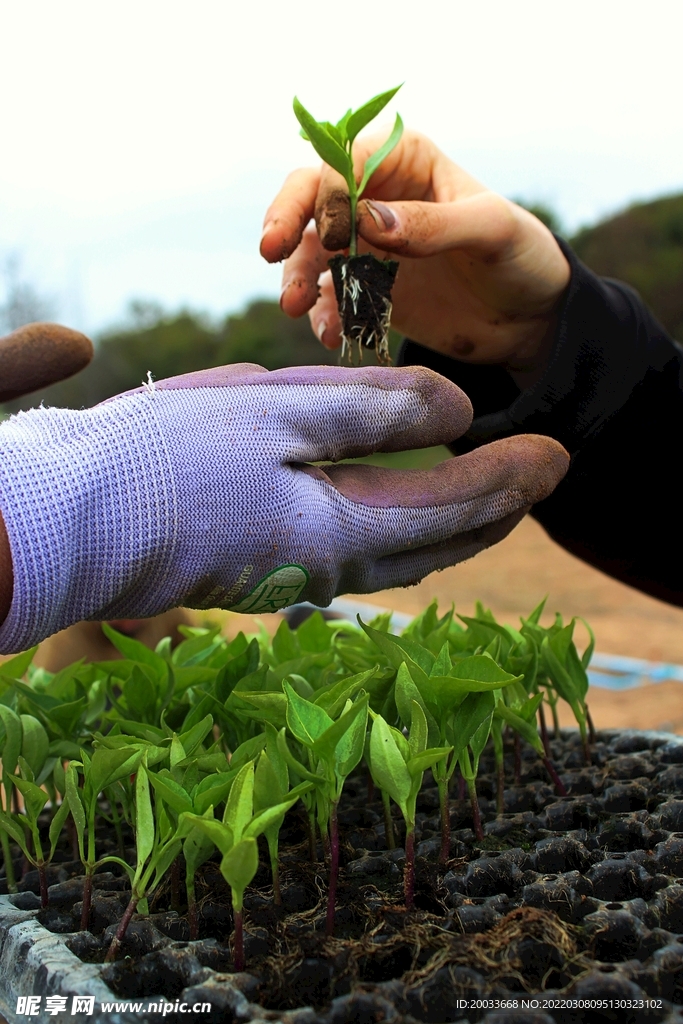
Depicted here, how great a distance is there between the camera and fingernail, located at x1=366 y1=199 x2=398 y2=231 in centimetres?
113

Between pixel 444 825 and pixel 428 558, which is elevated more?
pixel 428 558

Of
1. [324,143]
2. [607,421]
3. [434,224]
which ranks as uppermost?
[324,143]

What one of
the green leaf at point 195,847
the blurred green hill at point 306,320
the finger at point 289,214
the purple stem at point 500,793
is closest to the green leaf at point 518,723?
the purple stem at point 500,793

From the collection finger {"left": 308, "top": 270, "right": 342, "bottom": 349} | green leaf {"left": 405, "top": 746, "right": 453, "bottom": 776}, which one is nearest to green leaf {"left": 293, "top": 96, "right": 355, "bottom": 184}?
finger {"left": 308, "top": 270, "right": 342, "bottom": 349}

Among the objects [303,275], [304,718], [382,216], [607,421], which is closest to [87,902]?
[304,718]

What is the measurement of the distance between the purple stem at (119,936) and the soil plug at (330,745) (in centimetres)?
19

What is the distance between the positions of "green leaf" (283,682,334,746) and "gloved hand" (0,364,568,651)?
0.17 m

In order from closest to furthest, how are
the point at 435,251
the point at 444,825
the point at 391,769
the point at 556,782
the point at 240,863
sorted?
1. the point at 240,863
2. the point at 391,769
3. the point at 444,825
4. the point at 556,782
5. the point at 435,251

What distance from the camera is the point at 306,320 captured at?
16.2 meters

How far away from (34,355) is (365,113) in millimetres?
657

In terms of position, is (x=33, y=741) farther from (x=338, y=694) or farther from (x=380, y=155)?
(x=380, y=155)

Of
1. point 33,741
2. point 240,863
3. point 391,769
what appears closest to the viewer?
point 240,863

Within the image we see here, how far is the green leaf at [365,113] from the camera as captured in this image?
1.23m

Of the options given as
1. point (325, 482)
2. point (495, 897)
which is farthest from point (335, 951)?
point (325, 482)
